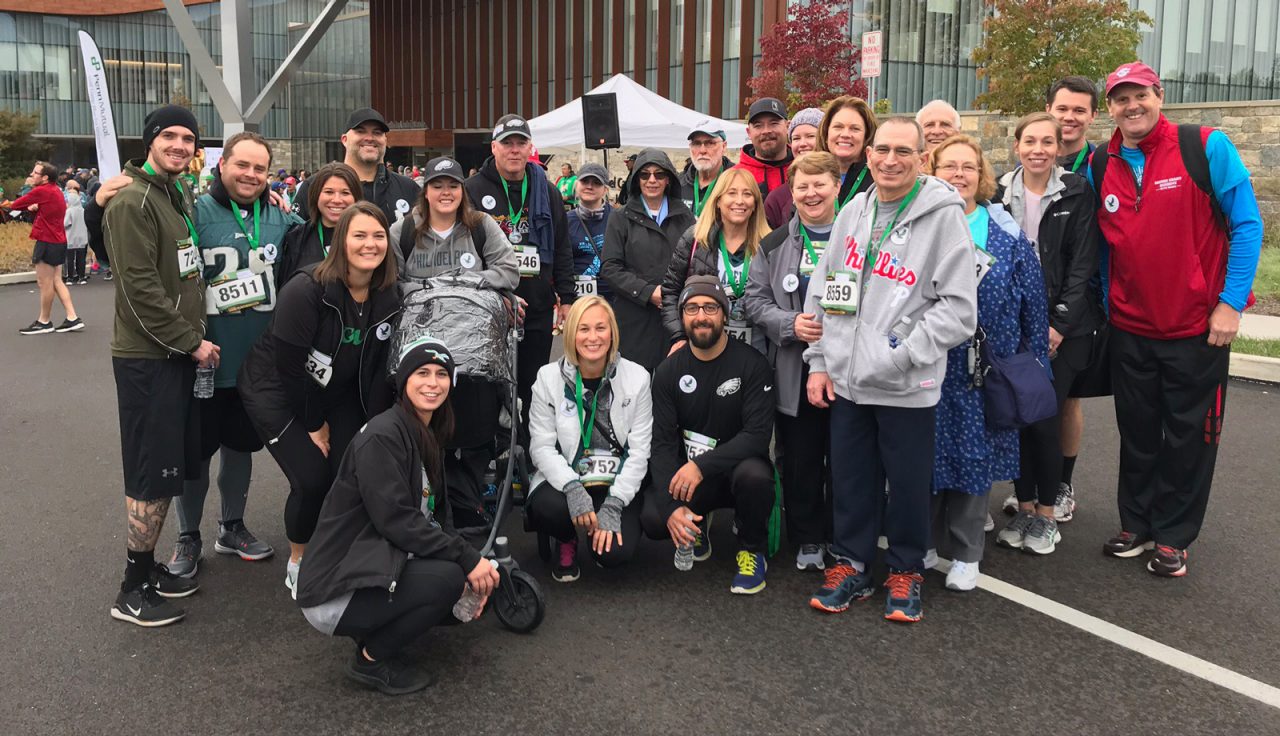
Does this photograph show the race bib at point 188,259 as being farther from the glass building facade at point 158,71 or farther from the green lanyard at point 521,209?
the glass building facade at point 158,71

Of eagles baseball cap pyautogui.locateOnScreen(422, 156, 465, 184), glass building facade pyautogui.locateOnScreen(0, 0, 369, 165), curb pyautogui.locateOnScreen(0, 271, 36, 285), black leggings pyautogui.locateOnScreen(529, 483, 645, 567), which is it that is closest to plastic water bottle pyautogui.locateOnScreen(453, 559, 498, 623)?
black leggings pyautogui.locateOnScreen(529, 483, 645, 567)

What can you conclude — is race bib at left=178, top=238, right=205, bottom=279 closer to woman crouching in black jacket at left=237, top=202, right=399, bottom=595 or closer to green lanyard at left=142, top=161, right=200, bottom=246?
green lanyard at left=142, top=161, right=200, bottom=246

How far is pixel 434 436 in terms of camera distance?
426 centimetres

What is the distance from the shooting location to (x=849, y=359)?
14.7 feet

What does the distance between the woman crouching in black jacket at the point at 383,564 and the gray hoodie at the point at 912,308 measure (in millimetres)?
1766

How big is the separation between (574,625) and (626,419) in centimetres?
107

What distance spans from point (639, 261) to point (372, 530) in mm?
2838

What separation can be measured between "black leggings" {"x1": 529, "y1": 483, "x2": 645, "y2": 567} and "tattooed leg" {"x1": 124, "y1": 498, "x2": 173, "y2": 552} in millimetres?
1625

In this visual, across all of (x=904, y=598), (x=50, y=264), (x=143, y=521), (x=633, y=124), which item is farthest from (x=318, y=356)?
(x=633, y=124)

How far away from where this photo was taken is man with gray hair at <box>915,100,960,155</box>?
19.7 feet

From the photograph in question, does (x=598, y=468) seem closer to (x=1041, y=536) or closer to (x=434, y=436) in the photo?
(x=434, y=436)

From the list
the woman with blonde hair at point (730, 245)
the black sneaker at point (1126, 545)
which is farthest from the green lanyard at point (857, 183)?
the black sneaker at point (1126, 545)

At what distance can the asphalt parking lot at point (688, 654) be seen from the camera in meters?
3.69

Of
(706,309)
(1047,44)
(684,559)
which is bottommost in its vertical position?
(684,559)
